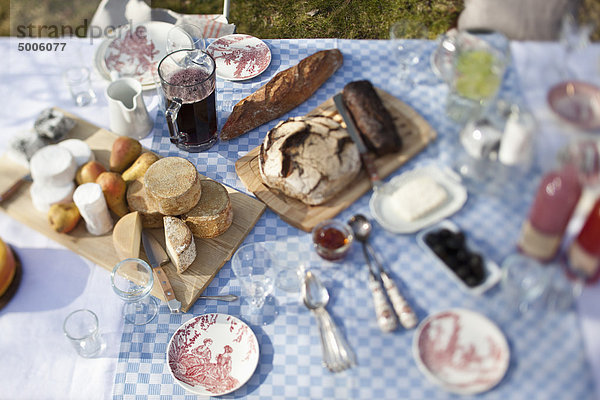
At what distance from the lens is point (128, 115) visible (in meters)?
1.63

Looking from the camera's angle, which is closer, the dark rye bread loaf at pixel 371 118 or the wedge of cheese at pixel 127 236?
the wedge of cheese at pixel 127 236

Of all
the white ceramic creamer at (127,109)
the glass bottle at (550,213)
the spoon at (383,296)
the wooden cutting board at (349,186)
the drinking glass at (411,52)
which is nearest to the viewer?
the glass bottle at (550,213)

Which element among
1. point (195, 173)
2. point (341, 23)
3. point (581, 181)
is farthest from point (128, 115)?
point (341, 23)

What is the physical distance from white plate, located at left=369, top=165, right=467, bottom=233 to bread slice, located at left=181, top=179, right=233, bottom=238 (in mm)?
375

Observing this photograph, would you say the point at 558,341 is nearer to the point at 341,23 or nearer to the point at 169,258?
the point at 169,258

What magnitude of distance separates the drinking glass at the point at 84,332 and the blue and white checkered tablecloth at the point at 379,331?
70mm

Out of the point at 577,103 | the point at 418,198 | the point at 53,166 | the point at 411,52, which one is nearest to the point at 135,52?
the point at 53,166

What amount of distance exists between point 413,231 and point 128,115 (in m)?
0.87

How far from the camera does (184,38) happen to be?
72.1 inches

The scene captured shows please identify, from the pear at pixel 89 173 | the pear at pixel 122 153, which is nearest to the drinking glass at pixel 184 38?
the pear at pixel 122 153

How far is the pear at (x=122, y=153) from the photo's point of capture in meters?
1.56

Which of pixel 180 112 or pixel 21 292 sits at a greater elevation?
pixel 180 112

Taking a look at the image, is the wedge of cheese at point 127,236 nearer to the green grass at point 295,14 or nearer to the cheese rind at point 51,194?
the cheese rind at point 51,194

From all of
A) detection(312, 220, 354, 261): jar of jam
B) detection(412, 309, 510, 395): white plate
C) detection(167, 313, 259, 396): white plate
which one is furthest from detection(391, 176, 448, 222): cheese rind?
detection(167, 313, 259, 396): white plate
